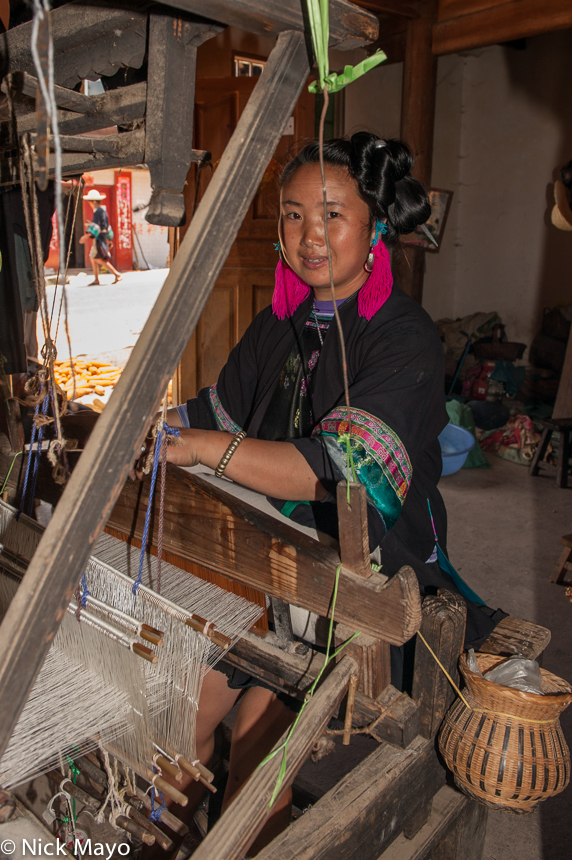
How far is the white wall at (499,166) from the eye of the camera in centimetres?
693

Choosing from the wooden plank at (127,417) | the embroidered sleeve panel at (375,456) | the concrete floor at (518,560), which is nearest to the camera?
the wooden plank at (127,417)

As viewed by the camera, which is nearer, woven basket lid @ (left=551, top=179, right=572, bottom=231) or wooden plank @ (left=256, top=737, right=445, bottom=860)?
wooden plank @ (left=256, top=737, right=445, bottom=860)

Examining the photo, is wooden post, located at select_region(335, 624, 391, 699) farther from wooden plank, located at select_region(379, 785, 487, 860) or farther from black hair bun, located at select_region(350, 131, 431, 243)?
black hair bun, located at select_region(350, 131, 431, 243)

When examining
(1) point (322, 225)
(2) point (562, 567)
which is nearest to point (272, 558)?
(1) point (322, 225)

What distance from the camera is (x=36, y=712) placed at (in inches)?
46.6

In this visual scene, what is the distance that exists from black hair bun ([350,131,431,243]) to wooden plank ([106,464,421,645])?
94cm

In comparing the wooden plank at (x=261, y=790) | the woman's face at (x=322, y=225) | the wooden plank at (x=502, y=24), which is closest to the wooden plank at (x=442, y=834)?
the wooden plank at (x=261, y=790)

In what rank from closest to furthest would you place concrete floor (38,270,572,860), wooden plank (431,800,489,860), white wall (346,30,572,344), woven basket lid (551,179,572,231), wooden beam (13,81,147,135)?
1. wooden beam (13,81,147,135)
2. wooden plank (431,800,489,860)
3. concrete floor (38,270,572,860)
4. woven basket lid (551,179,572,231)
5. white wall (346,30,572,344)

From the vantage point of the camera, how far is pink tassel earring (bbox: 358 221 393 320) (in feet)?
5.69

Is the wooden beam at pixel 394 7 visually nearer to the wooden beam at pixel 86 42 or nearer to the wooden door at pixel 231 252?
the wooden door at pixel 231 252

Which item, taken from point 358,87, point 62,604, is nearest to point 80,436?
point 62,604

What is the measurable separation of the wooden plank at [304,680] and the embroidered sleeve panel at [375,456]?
14.7 inches

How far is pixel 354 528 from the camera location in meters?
1.12

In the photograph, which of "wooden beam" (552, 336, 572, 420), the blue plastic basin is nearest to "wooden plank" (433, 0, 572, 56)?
"wooden beam" (552, 336, 572, 420)
